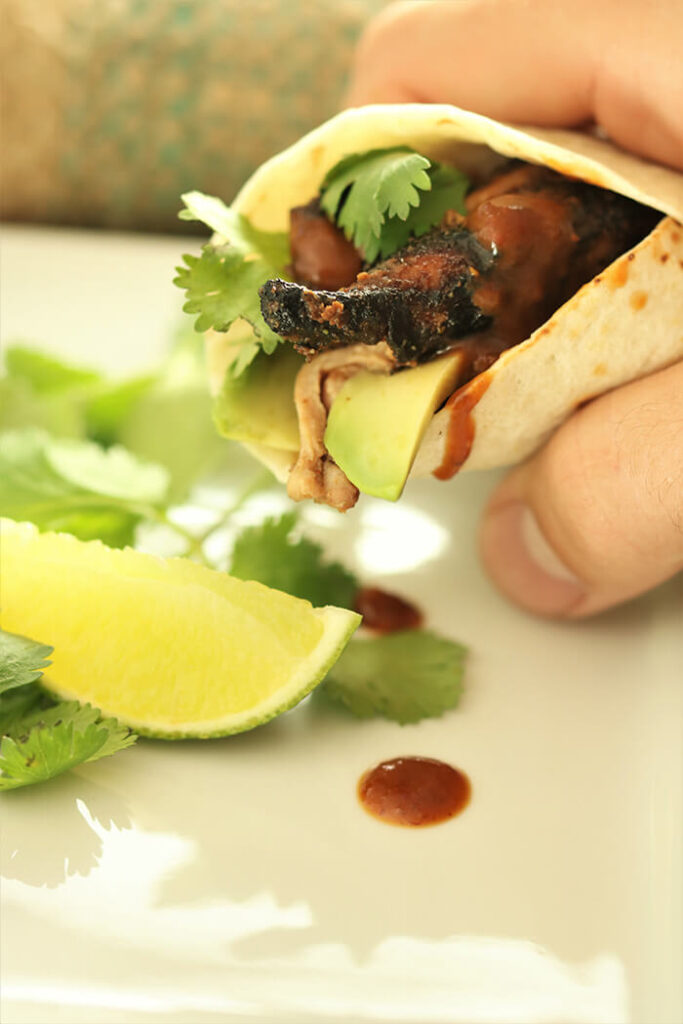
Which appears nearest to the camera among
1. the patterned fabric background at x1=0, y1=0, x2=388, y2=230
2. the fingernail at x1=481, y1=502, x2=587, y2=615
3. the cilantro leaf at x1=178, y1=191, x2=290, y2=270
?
the cilantro leaf at x1=178, y1=191, x2=290, y2=270

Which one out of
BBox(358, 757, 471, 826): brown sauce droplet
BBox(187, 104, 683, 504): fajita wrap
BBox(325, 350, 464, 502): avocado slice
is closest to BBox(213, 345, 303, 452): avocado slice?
BBox(187, 104, 683, 504): fajita wrap

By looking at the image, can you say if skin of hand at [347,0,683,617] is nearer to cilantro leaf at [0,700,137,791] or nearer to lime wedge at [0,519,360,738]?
lime wedge at [0,519,360,738]

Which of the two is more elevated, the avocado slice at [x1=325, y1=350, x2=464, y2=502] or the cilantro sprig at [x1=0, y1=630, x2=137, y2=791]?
the avocado slice at [x1=325, y1=350, x2=464, y2=502]

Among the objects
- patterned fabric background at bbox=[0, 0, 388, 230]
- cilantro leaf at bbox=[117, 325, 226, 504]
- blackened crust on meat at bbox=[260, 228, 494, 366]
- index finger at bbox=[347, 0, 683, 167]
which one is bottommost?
cilantro leaf at bbox=[117, 325, 226, 504]

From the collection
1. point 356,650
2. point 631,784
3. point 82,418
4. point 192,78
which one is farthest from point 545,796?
point 192,78

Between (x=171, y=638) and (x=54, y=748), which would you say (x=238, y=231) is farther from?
(x=54, y=748)

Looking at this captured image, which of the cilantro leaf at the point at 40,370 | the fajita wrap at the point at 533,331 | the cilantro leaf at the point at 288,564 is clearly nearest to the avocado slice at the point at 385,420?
the fajita wrap at the point at 533,331

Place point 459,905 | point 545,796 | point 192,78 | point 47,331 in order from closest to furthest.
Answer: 1. point 459,905
2. point 545,796
3. point 47,331
4. point 192,78

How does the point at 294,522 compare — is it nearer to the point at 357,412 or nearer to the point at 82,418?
the point at 357,412
